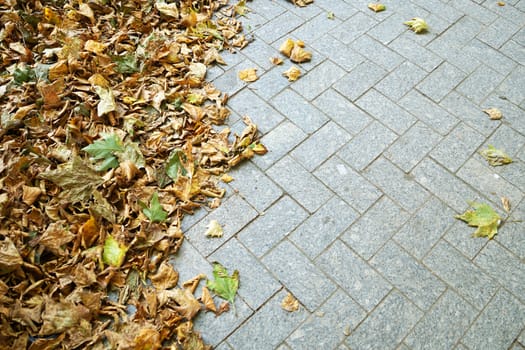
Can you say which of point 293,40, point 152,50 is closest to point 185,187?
point 152,50

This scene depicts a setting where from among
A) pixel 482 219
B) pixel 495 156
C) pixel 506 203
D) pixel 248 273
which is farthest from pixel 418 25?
pixel 248 273

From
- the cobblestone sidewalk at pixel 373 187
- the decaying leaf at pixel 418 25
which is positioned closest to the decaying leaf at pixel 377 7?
the cobblestone sidewalk at pixel 373 187

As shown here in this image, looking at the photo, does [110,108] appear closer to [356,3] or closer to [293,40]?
[293,40]

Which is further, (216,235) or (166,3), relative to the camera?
(166,3)

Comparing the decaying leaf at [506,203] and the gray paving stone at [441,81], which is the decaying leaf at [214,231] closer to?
the decaying leaf at [506,203]

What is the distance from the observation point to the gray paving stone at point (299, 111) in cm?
312

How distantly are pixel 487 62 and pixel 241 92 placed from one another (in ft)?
6.20

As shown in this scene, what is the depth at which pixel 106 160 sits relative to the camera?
2773mm

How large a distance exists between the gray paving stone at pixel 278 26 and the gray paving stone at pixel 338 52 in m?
0.27

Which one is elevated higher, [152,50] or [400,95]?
[152,50]

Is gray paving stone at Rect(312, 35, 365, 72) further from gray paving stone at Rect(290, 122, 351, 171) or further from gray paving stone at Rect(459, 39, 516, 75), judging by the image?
gray paving stone at Rect(459, 39, 516, 75)

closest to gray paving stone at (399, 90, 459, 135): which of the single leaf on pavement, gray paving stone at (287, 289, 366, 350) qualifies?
gray paving stone at (287, 289, 366, 350)

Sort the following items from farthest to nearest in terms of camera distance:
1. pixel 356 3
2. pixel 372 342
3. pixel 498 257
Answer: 1. pixel 356 3
2. pixel 498 257
3. pixel 372 342

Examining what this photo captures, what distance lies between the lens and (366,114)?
3182mm
